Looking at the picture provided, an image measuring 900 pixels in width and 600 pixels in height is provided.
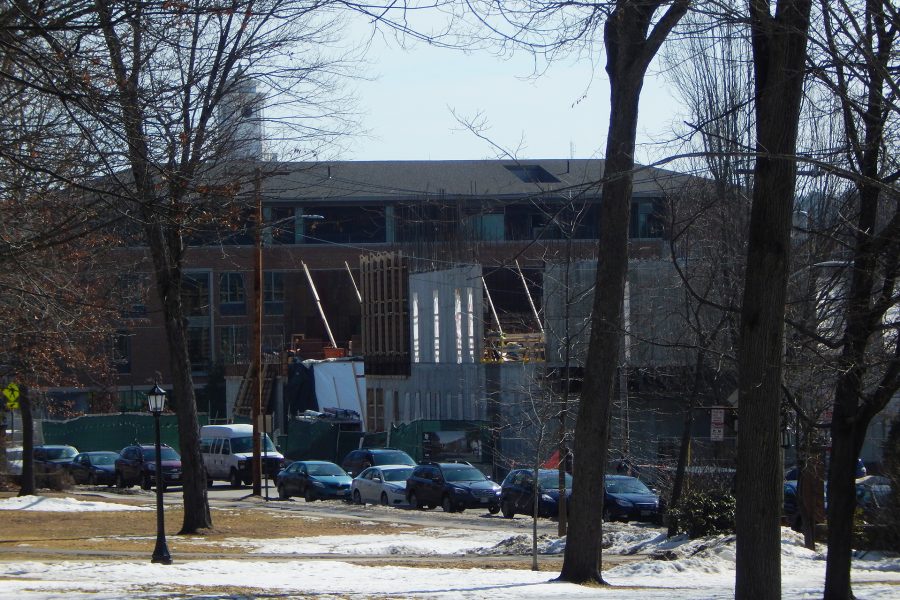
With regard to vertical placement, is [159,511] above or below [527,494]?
above

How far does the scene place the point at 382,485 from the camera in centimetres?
3162

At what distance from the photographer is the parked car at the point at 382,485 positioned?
103 feet

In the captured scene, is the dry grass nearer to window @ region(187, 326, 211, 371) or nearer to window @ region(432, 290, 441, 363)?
window @ region(432, 290, 441, 363)

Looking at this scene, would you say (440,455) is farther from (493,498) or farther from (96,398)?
(96,398)

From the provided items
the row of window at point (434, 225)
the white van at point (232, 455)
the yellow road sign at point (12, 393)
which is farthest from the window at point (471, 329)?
the yellow road sign at point (12, 393)

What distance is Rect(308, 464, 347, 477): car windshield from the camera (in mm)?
33987

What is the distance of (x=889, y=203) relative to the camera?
44.0 ft

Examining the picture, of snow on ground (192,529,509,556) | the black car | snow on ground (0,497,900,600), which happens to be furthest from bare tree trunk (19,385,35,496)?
snow on ground (0,497,900,600)

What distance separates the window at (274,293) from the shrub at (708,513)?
163 ft

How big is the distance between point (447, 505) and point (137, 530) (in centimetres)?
988

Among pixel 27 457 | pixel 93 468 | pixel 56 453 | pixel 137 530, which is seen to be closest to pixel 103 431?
pixel 56 453

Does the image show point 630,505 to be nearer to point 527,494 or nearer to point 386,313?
point 527,494

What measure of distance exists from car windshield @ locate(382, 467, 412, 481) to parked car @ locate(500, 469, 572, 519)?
189 inches

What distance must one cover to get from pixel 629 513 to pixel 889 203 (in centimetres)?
1418
